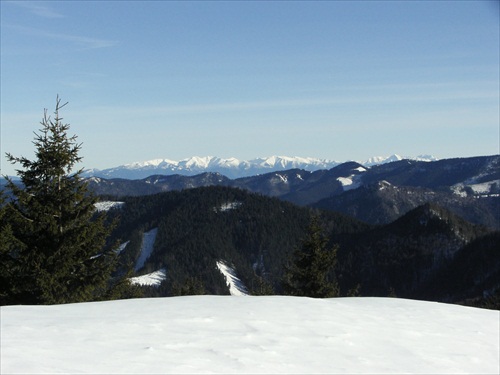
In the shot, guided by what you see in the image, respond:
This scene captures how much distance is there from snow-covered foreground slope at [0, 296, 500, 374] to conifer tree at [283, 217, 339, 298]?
21668mm

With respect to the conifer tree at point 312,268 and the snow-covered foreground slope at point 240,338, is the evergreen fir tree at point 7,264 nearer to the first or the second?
the snow-covered foreground slope at point 240,338

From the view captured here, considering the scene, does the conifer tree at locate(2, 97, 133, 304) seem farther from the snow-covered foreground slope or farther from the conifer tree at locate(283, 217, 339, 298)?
the conifer tree at locate(283, 217, 339, 298)

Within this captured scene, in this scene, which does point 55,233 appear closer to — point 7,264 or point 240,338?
point 7,264

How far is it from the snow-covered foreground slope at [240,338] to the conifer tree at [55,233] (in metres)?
7.06

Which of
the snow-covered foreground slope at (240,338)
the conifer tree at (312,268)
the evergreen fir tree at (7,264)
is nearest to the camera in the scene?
the snow-covered foreground slope at (240,338)

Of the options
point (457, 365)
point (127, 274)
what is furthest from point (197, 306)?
point (127, 274)

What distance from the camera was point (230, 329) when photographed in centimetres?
1016

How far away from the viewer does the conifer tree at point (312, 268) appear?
114ft

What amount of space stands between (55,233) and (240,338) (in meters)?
11.8

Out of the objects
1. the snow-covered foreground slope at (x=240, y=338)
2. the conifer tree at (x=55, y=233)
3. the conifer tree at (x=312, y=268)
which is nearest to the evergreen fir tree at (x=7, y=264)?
the conifer tree at (x=55, y=233)

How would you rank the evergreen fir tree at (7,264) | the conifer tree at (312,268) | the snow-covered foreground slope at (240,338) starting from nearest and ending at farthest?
the snow-covered foreground slope at (240,338) → the evergreen fir tree at (7,264) → the conifer tree at (312,268)

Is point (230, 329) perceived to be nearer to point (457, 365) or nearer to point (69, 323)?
point (69, 323)

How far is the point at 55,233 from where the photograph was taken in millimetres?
18703

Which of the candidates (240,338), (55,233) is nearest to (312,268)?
(55,233)
